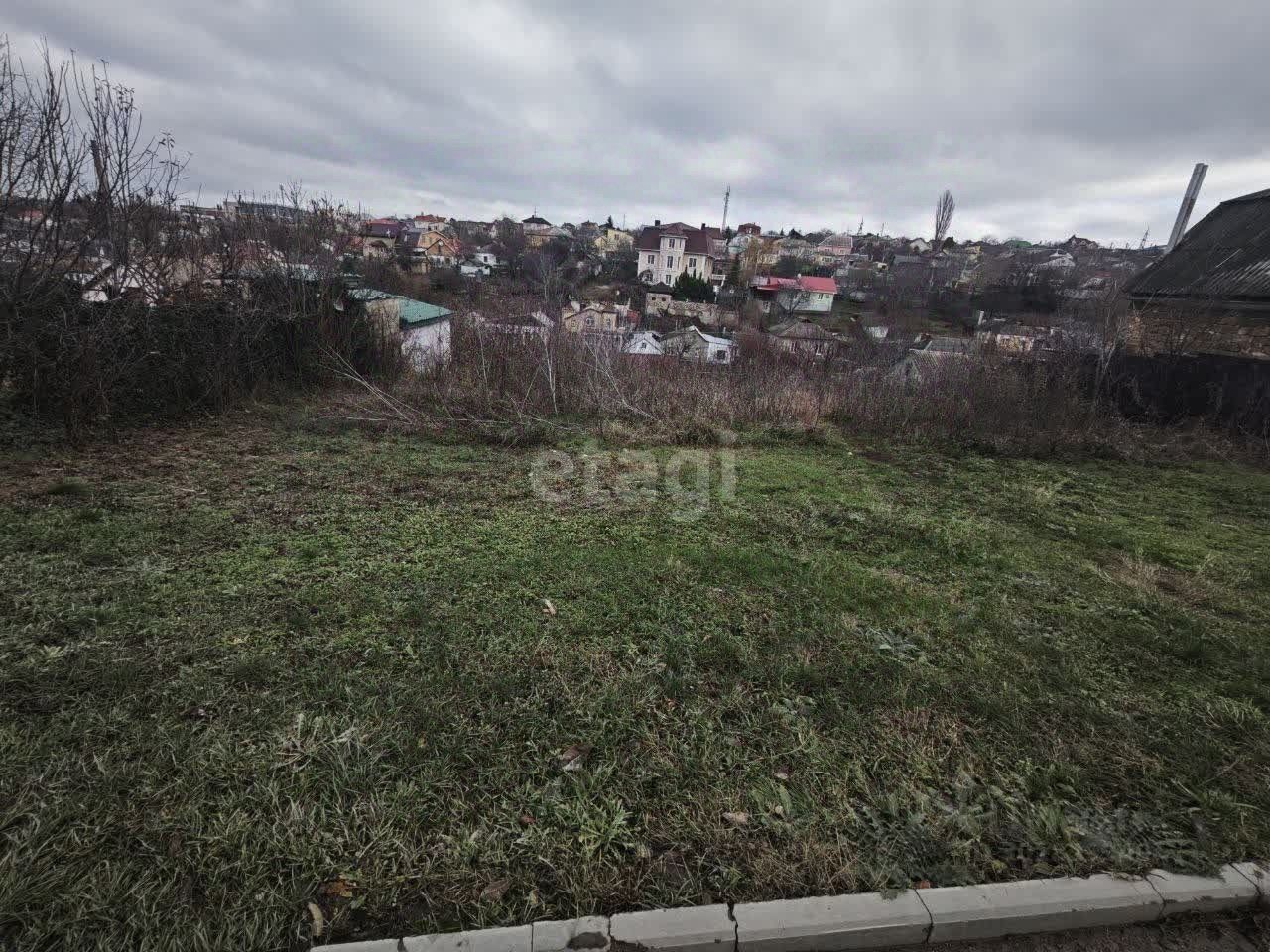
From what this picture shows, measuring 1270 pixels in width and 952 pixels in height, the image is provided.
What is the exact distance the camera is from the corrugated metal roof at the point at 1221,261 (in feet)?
34.9

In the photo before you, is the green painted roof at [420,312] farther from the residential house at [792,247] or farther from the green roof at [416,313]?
the residential house at [792,247]

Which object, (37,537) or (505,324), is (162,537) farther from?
(505,324)

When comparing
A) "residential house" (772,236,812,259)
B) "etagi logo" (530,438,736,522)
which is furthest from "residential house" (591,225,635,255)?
"etagi logo" (530,438,736,522)

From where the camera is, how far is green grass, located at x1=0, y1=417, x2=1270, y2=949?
5.35 feet

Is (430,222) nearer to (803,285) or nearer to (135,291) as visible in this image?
(803,285)

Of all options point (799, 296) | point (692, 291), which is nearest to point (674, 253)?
point (692, 291)

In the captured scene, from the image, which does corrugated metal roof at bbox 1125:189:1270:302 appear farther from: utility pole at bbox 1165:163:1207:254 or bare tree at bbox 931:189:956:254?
bare tree at bbox 931:189:956:254

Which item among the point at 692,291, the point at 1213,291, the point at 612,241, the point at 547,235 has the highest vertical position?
the point at 547,235

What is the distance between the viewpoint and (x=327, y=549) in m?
3.60

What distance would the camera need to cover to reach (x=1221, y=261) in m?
11.6

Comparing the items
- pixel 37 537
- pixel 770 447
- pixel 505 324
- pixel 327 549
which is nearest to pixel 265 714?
pixel 327 549

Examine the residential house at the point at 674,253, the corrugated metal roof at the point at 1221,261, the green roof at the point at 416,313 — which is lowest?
the green roof at the point at 416,313

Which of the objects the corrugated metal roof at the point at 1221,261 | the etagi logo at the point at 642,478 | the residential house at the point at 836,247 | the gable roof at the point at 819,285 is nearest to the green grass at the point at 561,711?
the etagi logo at the point at 642,478

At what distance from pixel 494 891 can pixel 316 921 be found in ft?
1.49
